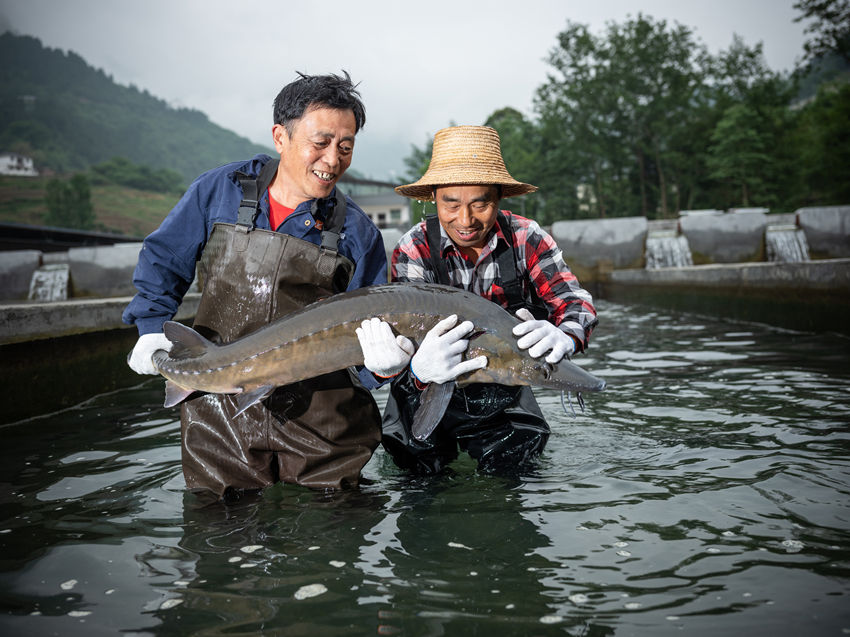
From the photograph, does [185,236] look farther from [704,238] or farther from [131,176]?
[131,176]

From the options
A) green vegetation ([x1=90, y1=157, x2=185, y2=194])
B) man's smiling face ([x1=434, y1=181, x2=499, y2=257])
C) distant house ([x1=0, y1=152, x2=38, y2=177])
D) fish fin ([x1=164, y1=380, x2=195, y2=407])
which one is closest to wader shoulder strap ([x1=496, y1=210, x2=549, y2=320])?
man's smiling face ([x1=434, y1=181, x2=499, y2=257])

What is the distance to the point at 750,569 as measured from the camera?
8.16 ft

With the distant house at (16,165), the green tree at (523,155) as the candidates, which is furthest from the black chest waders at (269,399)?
the distant house at (16,165)

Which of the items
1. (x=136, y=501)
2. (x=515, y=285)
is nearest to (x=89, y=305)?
(x=136, y=501)

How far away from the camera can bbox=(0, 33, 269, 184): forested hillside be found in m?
121

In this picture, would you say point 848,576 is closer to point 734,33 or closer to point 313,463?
point 313,463

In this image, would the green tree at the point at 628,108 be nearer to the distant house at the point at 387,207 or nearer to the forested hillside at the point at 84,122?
the distant house at the point at 387,207

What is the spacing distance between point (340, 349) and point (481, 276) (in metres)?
1.12

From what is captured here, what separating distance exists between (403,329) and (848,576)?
1.92 meters

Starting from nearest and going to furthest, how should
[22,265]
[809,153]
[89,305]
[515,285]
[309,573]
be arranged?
[309,573]
[515,285]
[89,305]
[22,265]
[809,153]

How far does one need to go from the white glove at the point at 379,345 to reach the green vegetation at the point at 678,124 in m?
44.3

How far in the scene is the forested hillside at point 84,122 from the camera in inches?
4779

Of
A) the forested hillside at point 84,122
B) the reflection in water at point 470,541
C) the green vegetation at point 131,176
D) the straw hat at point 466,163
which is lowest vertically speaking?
the reflection in water at point 470,541

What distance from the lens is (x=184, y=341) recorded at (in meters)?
2.97
